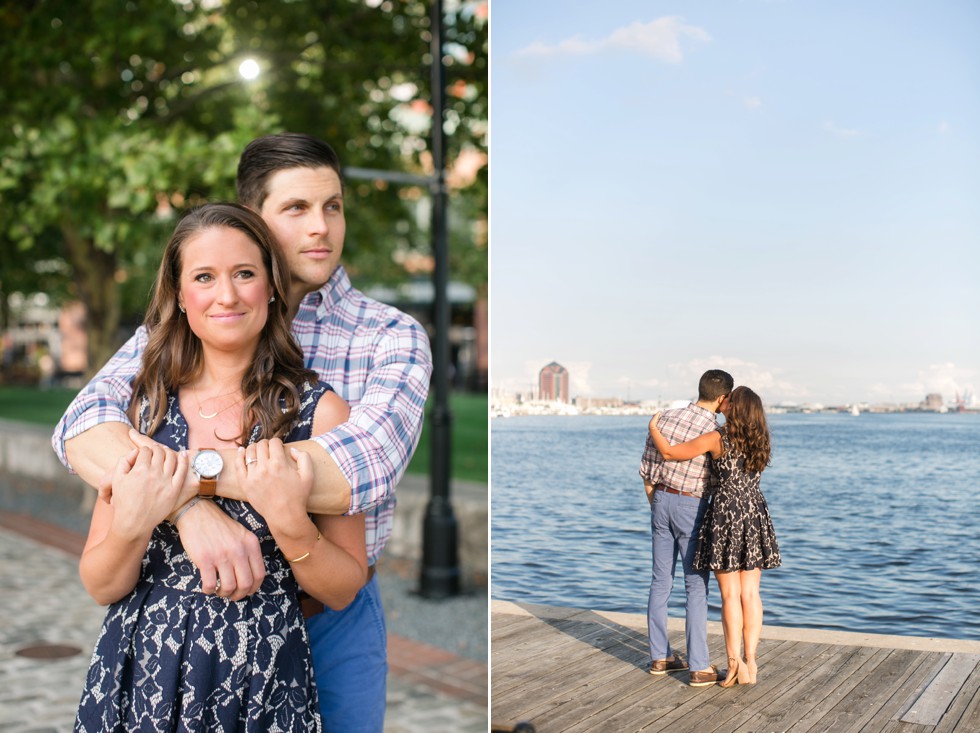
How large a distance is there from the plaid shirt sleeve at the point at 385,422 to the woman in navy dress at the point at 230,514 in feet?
0.27

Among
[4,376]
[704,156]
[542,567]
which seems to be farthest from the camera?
[4,376]

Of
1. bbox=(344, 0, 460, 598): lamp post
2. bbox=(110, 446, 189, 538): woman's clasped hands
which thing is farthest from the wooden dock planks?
bbox=(344, 0, 460, 598): lamp post

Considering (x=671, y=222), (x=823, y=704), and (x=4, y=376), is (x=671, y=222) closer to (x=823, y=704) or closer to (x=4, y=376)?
(x=823, y=704)

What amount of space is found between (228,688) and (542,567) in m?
0.81

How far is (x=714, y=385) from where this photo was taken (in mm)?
2283

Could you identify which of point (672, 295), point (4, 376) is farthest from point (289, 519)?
point (4, 376)

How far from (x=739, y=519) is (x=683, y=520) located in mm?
124

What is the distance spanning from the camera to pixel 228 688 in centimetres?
203

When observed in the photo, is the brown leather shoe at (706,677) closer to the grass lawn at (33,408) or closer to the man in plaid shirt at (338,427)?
the man in plaid shirt at (338,427)

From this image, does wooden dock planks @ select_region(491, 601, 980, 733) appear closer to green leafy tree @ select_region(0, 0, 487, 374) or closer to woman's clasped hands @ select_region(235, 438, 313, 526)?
woman's clasped hands @ select_region(235, 438, 313, 526)

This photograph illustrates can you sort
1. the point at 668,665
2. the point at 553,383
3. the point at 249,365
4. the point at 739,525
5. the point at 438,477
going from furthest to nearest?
the point at 438,477 < the point at 553,383 < the point at 668,665 < the point at 739,525 < the point at 249,365

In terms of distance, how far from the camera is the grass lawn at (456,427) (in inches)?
592

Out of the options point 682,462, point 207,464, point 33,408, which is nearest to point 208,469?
point 207,464

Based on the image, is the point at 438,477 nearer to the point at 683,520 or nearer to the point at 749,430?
the point at 683,520
